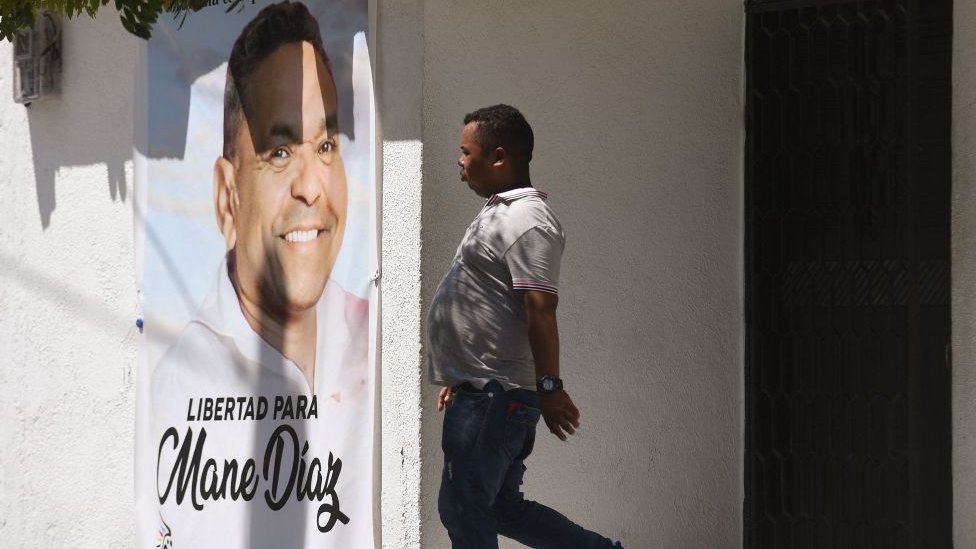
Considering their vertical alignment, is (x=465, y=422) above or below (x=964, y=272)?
below

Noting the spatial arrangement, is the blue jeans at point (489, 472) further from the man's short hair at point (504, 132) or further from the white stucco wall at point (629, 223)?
the white stucco wall at point (629, 223)

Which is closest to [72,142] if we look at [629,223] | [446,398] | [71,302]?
[71,302]

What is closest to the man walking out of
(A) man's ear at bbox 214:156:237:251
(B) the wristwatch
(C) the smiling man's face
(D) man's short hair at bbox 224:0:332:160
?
(B) the wristwatch

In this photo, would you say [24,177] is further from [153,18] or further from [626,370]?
[153,18]

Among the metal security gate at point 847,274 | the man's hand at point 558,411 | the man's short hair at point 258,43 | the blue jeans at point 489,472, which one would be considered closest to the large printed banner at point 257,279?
the man's short hair at point 258,43

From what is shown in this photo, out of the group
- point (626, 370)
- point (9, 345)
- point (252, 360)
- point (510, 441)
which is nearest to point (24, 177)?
point (9, 345)

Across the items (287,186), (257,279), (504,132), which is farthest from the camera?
(257,279)

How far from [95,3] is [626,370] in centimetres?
344

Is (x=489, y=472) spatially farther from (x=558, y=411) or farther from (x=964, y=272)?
(x=964, y=272)

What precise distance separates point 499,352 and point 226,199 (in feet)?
7.92

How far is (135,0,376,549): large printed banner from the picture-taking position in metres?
6.18

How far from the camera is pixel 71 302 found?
295 inches

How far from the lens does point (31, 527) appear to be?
7738 millimetres

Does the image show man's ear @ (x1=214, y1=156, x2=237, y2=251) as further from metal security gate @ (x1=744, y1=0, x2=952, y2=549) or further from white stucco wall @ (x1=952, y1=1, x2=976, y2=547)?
white stucco wall @ (x1=952, y1=1, x2=976, y2=547)
